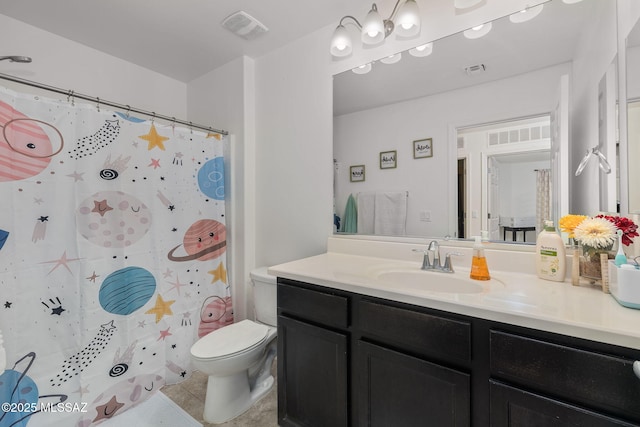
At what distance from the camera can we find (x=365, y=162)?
1751 mm

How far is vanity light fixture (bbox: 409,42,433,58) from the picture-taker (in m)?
1.52

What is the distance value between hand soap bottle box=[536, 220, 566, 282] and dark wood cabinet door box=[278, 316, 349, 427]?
0.85 m

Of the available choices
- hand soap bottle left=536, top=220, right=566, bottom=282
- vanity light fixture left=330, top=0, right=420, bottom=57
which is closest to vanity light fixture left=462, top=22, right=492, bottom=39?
vanity light fixture left=330, top=0, right=420, bottom=57

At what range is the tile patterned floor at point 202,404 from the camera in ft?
4.85

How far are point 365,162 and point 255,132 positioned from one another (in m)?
0.97

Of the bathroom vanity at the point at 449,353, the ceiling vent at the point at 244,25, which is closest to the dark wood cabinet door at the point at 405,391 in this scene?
the bathroom vanity at the point at 449,353

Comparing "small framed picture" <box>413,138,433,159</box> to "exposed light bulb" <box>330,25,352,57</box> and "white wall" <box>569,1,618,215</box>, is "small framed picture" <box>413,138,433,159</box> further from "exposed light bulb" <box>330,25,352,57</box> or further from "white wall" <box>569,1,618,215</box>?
"exposed light bulb" <box>330,25,352,57</box>

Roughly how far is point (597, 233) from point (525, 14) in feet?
3.36

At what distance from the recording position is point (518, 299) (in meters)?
0.92

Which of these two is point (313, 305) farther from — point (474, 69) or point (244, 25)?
point (244, 25)

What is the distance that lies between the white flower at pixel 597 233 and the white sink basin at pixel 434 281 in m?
0.33

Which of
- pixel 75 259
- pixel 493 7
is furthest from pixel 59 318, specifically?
pixel 493 7

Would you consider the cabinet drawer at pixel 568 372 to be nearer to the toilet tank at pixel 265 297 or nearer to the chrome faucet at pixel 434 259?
the chrome faucet at pixel 434 259

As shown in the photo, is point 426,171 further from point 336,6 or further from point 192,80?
point 192,80
